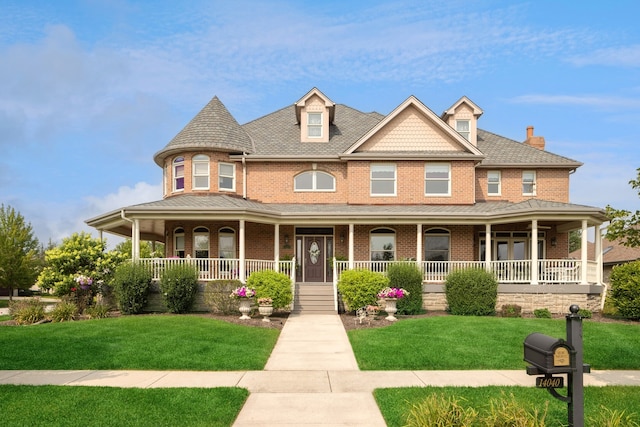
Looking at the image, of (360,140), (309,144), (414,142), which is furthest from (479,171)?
(309,144)

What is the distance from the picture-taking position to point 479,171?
24.5 m

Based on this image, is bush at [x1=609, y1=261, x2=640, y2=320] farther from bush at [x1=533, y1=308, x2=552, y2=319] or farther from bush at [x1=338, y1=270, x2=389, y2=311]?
bush at [x1=338, y1=270, x2=389, y2=311]

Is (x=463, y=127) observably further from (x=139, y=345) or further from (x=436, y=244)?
(x=139, y=345)

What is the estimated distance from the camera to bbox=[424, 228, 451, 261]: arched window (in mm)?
22984

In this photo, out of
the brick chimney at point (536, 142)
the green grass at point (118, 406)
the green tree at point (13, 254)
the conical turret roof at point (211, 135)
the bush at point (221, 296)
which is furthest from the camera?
the green tree at point (13, 254)

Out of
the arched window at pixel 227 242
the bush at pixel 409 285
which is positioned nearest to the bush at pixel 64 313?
the arched window at pixel 227 242

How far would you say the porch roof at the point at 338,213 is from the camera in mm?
19672

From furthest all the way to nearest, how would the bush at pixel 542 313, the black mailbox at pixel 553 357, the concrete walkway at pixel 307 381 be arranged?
1. the bush at pixel 542 313
2. the concrete walkway at pixel 307 381
3. the black mailbox at pixel 553 357

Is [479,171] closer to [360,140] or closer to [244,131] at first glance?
[360,140]

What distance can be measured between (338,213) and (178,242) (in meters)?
7.75

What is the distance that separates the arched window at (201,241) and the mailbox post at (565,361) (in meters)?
18.7

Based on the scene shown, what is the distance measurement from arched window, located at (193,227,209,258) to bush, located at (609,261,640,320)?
1638 cm

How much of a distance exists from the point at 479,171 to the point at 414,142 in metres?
3.89

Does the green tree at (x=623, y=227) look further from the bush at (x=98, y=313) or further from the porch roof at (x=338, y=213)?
the bush at (x=98, y=313)
